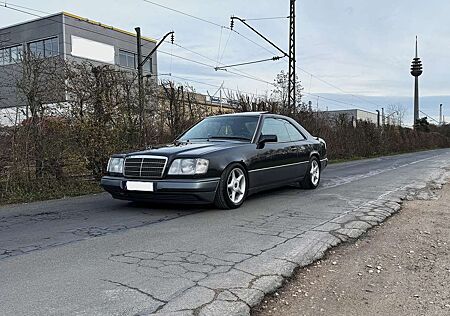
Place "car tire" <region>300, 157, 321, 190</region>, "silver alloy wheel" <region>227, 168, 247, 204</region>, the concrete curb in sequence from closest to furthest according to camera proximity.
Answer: the concrete curb < "silver alloy wheel" <region>227, 168, 247, 204</region> < "car tire" <region>300, 157, 321, 190</region>

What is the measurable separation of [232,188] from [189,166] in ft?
2.90

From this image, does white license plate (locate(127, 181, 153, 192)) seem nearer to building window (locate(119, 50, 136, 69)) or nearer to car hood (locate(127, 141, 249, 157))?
car hood (locate(127, 141, 249, 157))

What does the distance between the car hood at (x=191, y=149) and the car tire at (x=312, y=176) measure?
243cm

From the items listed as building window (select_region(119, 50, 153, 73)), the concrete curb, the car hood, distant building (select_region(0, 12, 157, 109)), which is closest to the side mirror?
the car hood

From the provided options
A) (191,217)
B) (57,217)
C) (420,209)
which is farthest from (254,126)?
(57,217)

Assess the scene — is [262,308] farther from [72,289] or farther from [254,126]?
[254,126]

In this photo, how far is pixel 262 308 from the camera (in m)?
3.30

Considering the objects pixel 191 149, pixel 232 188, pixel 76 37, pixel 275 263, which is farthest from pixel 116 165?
pixel 76 37

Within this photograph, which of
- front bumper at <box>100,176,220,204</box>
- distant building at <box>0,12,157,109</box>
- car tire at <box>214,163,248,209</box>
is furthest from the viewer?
distant building at <box>0,12,157,109</box>

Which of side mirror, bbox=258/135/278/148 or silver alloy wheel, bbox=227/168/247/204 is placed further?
side mirror, bbox=258/135/278/148

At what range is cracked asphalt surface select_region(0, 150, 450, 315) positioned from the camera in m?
3.29

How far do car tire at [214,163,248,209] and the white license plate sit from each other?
0.98m

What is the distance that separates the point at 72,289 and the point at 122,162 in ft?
11.8

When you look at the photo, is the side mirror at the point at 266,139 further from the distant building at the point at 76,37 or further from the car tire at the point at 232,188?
the distant building at the point at 76,37
